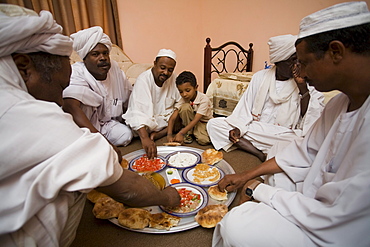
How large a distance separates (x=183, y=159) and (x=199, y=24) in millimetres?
4553

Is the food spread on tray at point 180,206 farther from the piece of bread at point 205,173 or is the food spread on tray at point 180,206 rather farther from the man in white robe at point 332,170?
the man in white robe at point 332,170

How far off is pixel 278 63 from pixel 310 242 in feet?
6.19

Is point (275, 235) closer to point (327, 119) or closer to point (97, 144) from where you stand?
point (327, 119)

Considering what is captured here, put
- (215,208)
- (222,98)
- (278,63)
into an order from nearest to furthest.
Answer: (215,208), (278,63), (222,98)

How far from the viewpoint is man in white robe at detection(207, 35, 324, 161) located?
6.84 feet

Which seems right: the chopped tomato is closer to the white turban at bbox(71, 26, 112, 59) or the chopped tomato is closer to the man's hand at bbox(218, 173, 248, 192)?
the man's hand at bbox(218, 173, 248, 192)

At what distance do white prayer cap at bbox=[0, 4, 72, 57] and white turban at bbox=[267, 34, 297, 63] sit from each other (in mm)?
1942

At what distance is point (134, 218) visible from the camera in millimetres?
1244

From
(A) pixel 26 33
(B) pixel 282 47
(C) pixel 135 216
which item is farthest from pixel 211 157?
(A) pixel 26 33

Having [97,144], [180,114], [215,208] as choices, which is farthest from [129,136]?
[97,144]

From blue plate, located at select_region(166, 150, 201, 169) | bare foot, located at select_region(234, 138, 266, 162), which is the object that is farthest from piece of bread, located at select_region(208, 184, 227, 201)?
bare foot, located at select_region(234, 138, 266, 162)

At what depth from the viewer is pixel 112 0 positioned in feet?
11.9

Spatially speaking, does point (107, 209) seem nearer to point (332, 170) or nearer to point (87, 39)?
point (332, 170)

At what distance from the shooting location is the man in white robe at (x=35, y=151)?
2.13ft
